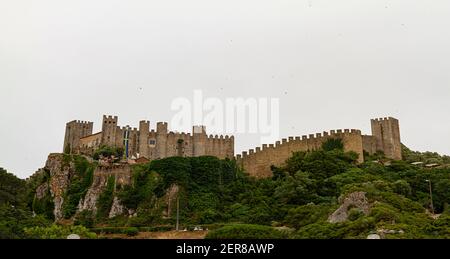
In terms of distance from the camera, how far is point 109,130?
55844 millimetres

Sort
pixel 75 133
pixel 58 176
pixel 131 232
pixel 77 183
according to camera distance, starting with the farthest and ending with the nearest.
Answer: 1. pixel 75 133
2. pixel 58 176
3. pixel 77 183
4. pixel 131 232

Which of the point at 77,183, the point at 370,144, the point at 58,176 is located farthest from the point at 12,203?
the point at 370,144

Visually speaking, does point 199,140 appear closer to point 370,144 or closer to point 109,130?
point 109,130

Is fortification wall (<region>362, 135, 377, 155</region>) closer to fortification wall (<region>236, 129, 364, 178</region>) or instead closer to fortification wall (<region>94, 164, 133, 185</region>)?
fortification wall (<region>236, 129, 364, 178</region>)

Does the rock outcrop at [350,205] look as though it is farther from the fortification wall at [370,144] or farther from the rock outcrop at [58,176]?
the rock outcrop at [58,176]

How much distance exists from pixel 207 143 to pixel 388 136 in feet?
57.0

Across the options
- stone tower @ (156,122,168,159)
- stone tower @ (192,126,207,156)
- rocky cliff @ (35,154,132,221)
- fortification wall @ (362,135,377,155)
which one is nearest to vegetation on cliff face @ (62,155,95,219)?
rocky cliff @ (35,154,132,221)

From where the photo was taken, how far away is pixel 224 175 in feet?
153

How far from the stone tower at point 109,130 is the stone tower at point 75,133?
4024 mm

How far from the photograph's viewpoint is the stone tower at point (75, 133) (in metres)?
58.2

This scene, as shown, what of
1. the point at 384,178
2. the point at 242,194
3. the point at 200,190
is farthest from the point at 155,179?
the point at 384,178
